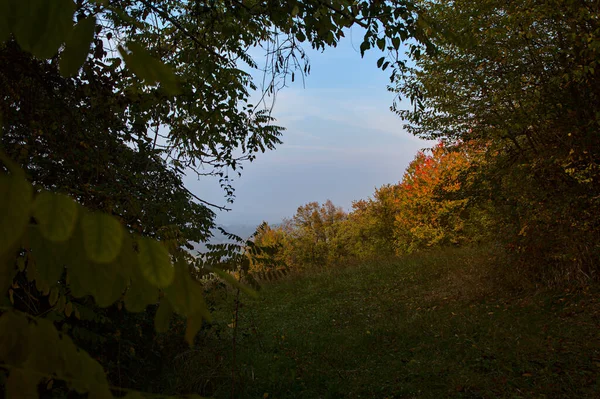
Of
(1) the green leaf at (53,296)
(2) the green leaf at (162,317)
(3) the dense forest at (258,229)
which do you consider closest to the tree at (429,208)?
(3) the dense forest at (258,229)

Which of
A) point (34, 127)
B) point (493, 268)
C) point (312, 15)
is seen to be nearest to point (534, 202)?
point (493, 268)

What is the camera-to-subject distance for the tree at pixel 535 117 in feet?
22.4

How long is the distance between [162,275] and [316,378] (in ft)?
17.5

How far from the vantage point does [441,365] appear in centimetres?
559

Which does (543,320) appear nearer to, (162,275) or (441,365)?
(441,365)

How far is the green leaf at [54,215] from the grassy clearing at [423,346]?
384cm

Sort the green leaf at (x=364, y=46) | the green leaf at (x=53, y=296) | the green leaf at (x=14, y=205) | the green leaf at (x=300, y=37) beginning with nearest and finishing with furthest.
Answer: the green leaf at (x=14, y=205), the green leaf at (x=53, y=296), the green leaf at (x=364, y=46), the green leaf at (x=300, y=37)

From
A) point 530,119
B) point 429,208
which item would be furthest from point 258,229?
point 429,208

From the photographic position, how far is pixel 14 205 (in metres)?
0.56

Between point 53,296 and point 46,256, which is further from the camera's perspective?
point 53,296

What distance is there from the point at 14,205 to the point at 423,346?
269 inches

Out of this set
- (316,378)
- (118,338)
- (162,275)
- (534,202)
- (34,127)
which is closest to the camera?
(162,275)

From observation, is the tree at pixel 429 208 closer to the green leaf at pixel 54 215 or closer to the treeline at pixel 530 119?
the treeline at pixel 530 119

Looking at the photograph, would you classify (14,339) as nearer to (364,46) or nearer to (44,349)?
(44,349)
